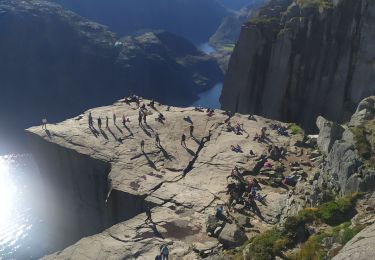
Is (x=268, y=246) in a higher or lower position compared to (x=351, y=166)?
lower

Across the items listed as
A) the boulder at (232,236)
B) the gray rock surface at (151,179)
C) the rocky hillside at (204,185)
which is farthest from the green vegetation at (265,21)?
the boulder at (232,236)

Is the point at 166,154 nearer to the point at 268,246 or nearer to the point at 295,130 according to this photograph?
the point at 295,130

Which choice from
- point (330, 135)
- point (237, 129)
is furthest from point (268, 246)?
point (237, 129)

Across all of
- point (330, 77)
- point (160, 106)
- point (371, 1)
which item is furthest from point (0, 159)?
point (371, 1)

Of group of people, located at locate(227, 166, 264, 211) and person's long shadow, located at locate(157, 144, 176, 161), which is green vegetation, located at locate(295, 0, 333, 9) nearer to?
person's long shadow, located at locate(157, 144, 176, 161)

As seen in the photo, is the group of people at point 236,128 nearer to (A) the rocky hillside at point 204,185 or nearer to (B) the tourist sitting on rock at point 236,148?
(A) the rocky hillside at point 204,185

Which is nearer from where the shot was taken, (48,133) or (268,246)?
(268,246)

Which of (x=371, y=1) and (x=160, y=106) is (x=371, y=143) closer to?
(x=160, y=106)
